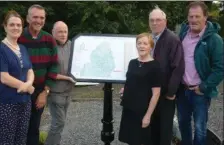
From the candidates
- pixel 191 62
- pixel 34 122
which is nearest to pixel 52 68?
pixel 34 122

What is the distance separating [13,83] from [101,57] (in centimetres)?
120

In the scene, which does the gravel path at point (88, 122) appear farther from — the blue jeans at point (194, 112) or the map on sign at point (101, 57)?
the map on sign at point (101, 57)

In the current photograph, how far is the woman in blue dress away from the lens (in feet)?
11.6

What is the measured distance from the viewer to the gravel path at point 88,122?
18.8 ft

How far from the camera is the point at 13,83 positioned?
3537 millimetres

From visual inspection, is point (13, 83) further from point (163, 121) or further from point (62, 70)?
point (163, 121)

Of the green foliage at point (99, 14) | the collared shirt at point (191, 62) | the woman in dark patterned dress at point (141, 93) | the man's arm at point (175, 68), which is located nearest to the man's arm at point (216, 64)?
the collared shirt at point (191, 62)

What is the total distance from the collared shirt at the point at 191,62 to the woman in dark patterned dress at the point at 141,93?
538 mm

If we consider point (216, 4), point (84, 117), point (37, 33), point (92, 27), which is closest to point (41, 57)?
point (37, 33)

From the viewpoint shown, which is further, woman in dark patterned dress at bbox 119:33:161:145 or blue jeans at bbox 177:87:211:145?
blue jeans at bbox 177:87:211:145

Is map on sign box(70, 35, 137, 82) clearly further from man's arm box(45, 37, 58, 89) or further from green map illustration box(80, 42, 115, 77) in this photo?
man's arm box(45, 37, 58, 89)

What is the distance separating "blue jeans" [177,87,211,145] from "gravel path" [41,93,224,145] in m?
1.37

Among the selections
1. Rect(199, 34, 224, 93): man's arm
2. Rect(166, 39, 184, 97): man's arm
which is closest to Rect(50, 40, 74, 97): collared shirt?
Rect(166, 39, 184, 97): man's arm

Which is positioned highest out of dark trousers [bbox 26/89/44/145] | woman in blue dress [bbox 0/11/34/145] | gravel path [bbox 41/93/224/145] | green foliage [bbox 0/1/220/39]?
green foliage [bbox 0/1/220/39]
